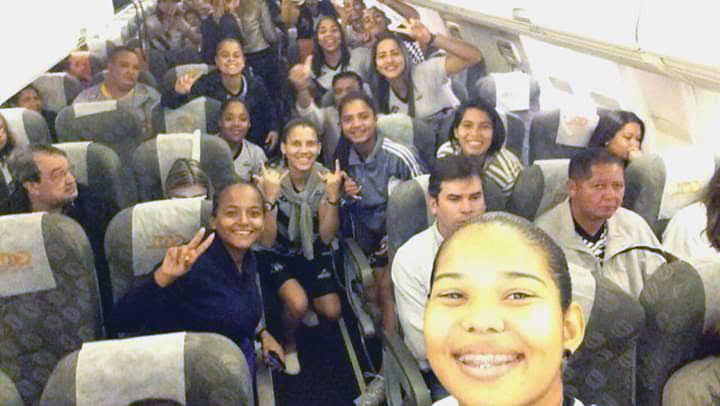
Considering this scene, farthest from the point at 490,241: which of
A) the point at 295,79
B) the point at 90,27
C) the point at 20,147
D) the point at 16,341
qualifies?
the point at 90,27

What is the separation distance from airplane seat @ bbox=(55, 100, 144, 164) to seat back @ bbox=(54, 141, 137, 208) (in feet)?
2.00

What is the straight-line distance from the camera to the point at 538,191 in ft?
9.30

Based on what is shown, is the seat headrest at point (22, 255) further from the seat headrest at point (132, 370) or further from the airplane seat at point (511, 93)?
the airplane seat at point (511, 93)

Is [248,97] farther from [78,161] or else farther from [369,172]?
[78,161]

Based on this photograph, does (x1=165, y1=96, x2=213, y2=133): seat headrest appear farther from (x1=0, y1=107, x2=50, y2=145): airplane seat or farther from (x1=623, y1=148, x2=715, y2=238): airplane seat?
(x1=623, y1=148, x2=715, y2=238): airplane seat

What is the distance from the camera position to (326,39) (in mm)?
5070

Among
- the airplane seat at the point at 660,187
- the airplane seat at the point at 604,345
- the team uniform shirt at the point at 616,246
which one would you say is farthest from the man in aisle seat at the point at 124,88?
the airplane seat at the point at 604,345

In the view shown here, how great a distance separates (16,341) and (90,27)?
3829 mm

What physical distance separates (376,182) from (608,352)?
1.73 m

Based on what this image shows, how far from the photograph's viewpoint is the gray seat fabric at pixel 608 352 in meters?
1.80

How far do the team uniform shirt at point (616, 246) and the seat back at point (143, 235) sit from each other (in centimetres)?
126

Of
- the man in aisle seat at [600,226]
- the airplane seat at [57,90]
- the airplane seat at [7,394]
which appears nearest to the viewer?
the airplane seat at [7,394]

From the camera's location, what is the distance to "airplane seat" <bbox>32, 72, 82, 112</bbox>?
14.9 ft

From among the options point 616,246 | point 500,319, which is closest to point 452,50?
point 616,246
